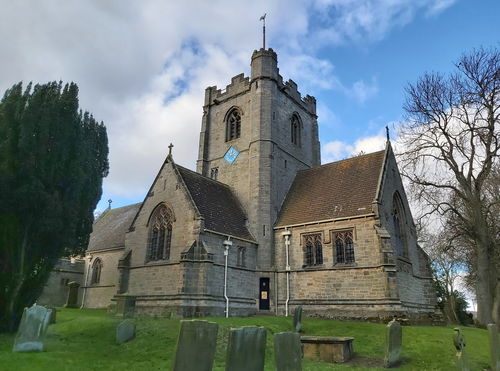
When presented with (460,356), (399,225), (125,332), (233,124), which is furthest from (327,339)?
(233,124)

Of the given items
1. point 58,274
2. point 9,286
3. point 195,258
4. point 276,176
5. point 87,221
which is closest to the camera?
point 9,286

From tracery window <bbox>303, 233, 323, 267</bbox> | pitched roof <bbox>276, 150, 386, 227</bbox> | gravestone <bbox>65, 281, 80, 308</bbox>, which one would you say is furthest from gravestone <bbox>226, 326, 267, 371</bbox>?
gravestone <bbox>65, 281, 80, 308</bbox>

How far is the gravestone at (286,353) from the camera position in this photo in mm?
8602

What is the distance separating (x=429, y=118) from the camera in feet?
77.7

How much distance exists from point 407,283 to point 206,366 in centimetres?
1878

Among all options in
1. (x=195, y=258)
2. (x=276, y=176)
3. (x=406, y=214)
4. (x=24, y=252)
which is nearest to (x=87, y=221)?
(x=24, y=252)

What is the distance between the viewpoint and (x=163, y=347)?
13.7 m

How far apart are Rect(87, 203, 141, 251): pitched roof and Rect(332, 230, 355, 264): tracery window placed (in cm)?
1789

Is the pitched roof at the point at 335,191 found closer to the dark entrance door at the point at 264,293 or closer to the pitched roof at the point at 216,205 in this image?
the pitched roof at the point at 216,205

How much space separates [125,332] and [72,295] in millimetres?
19955

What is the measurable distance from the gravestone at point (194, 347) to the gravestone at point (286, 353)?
180cm

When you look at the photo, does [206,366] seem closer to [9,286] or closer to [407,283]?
[9,286]

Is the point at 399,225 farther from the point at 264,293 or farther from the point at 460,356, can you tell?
the point at 460,356

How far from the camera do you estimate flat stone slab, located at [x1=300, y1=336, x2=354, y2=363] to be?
1347 centimetres
